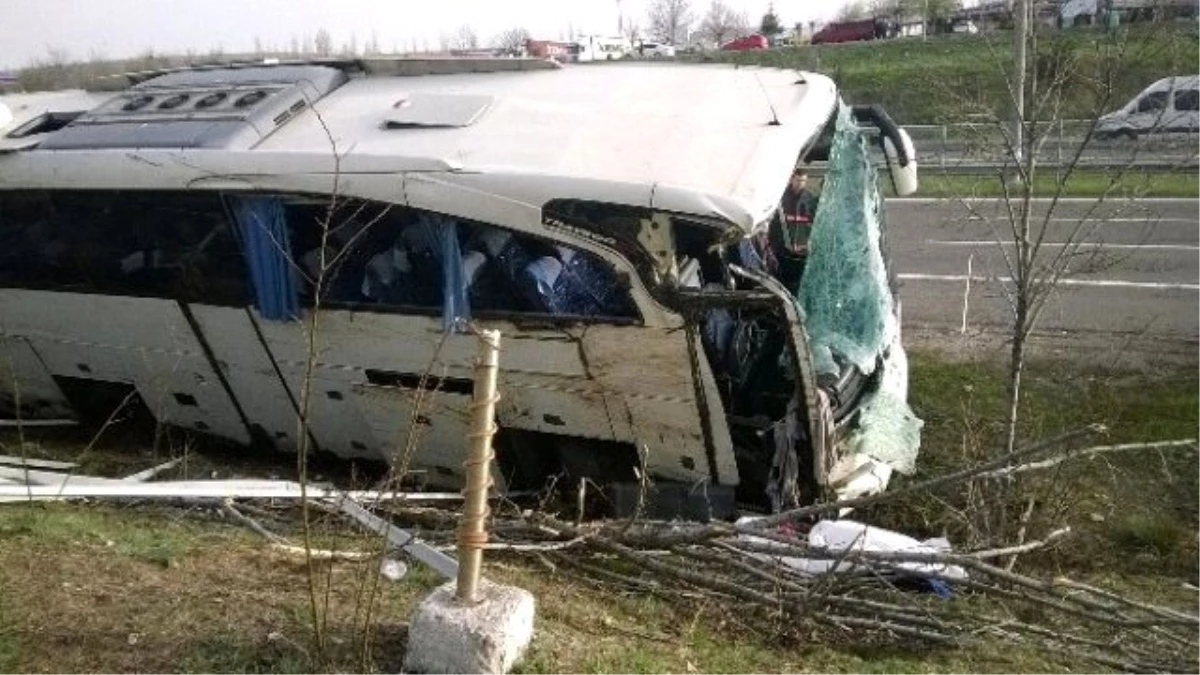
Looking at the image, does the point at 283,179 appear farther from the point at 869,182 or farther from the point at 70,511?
the point at 869,182

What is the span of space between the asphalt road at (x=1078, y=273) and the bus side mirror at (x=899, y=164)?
0.68m

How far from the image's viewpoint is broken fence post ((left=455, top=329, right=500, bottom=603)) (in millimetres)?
2957

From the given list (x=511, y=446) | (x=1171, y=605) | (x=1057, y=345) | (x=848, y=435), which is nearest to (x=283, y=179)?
(x=511, y=446)

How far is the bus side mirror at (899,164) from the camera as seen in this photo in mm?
6516

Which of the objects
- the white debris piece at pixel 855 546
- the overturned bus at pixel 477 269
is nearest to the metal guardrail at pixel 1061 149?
the overturned bus at pixel 477 269

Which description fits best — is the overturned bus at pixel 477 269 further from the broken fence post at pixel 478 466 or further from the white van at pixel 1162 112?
the white van at pixel 1162 112

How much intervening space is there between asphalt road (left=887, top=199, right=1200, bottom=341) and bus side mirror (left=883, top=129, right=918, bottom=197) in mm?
676

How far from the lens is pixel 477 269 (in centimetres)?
485

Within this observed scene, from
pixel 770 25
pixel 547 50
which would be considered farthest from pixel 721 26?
pixel 547 50

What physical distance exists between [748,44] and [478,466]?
4366 cm

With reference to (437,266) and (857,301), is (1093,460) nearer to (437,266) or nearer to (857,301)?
(857,301)

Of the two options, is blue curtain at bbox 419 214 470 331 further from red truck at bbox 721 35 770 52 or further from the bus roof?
red truck at bbox 721 35 770 52

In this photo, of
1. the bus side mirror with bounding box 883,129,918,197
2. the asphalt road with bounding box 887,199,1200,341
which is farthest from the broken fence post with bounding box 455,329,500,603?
the bus side mirror with bounding box 883,129,918,197

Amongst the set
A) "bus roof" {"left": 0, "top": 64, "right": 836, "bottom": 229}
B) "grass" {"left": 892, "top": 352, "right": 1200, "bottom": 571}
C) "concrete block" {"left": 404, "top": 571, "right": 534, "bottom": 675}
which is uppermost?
"bus roof" {"left": 0, "top": 64, "right": 836, "bottom": 229}
